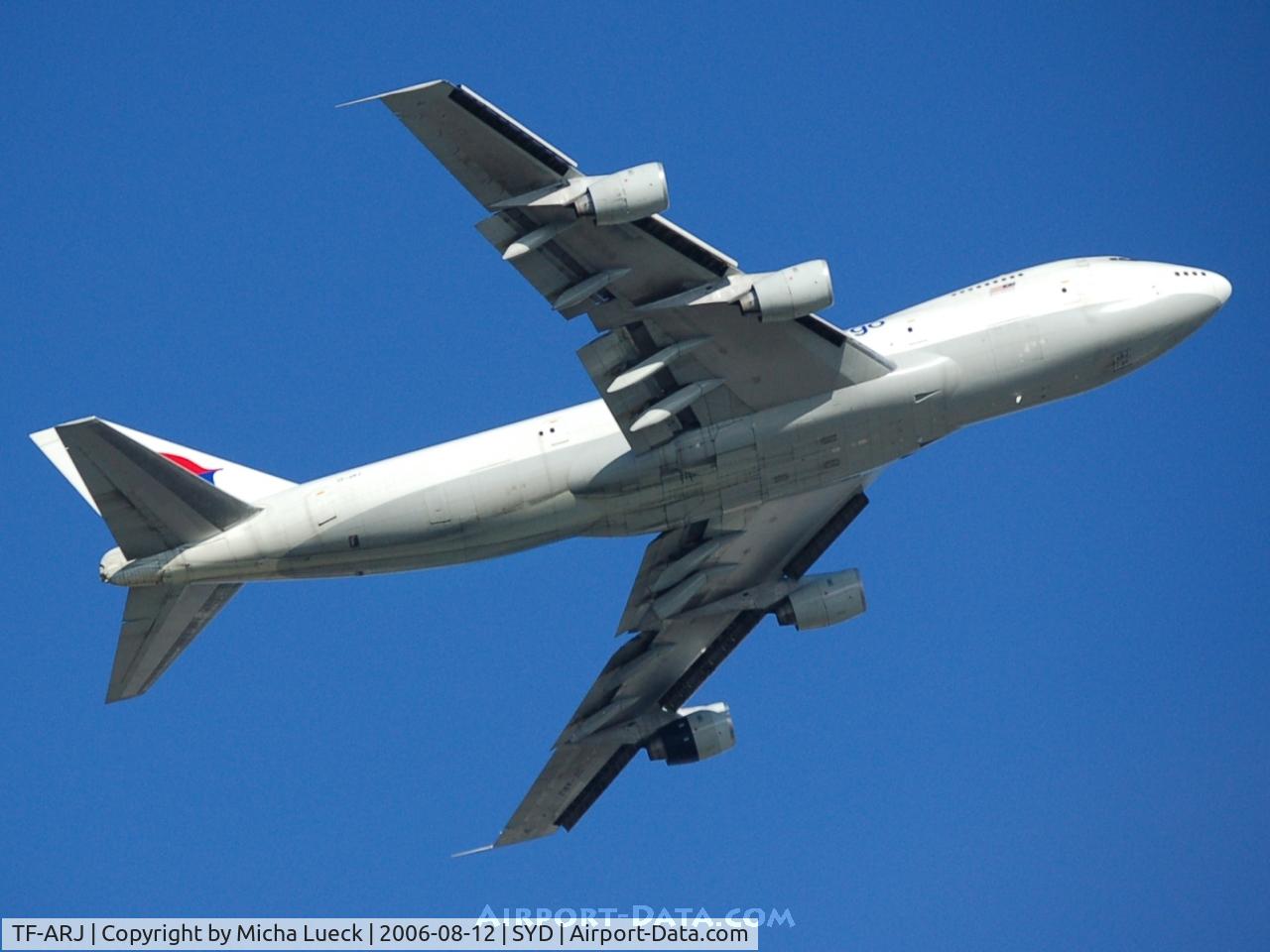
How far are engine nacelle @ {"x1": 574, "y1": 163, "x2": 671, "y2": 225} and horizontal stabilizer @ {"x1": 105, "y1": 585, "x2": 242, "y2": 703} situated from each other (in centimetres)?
1515

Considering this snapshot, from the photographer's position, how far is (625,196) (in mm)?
42281

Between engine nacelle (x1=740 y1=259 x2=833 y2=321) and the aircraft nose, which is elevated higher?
engine nacelle (x1=740 y1=259 x2=833 y2=321)

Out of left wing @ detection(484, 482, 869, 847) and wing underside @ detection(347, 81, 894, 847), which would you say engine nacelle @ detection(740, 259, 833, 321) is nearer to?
wing underside @ detection(347, 81, 894, 847)

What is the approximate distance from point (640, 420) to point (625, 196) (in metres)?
6.55

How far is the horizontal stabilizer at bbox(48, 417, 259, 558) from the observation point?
44.1 metres

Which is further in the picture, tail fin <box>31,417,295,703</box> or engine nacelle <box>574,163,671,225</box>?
tail fin <box>31,417,295,703</box>

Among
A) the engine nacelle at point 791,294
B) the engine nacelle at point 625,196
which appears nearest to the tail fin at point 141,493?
the engine nacelle at point 625,196

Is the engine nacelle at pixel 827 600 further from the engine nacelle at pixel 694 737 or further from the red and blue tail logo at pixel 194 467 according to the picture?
the red and blue tail logo at pixel 194 467

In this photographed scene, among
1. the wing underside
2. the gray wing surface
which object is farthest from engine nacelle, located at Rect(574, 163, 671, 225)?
the gray wing surface

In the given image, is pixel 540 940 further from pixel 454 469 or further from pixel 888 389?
pixel 888 389

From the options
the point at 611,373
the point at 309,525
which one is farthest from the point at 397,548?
the point at 611,373

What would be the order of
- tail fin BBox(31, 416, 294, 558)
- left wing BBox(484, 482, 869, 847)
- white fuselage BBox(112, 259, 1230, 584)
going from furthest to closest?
left wing BBox(484, 482, 869, 847)
white fuselage BBox(112, 259, 1230, 584)
tail fin BBox(31, 416, 294, 558)

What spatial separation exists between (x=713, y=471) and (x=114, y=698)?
17.1 meters

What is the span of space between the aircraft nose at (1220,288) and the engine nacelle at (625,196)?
17081mm
